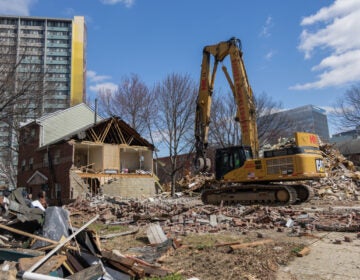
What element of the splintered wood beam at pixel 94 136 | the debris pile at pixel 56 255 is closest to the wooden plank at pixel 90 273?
the debris pile at pixel 56 255

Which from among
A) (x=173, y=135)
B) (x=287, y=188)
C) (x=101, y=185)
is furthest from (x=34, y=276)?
(x=173, y=135)

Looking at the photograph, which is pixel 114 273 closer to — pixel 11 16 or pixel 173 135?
pixel 173 135

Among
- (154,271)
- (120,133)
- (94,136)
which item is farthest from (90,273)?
(120,133)

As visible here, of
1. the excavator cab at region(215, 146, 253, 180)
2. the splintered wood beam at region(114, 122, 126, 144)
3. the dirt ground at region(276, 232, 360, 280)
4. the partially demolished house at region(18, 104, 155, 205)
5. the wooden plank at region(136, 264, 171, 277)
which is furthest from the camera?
the splintered wood beam at region(114, 122, 126, 144)

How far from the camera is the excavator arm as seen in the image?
1708cm

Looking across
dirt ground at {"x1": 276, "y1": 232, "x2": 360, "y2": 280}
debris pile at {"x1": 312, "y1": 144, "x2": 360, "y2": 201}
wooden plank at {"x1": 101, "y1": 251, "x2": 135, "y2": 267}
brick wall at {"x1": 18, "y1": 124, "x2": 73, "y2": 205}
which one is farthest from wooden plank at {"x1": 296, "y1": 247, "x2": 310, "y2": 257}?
brick wall at {"x1": 18, "y1": 124, "x2": 73, "y2": 205}

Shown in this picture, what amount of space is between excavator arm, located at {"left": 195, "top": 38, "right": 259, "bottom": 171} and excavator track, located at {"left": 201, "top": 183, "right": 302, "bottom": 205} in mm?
1674

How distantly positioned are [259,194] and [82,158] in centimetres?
2054

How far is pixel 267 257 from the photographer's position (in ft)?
21.2

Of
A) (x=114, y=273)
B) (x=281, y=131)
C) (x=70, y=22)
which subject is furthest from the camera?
(x=70, y=22)

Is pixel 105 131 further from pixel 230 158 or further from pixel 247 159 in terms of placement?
pixel 247 159

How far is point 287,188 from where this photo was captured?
1512 cm

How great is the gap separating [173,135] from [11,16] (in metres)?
86.4

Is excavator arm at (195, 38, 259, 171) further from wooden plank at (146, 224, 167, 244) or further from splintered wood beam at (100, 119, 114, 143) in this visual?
splintered wood beam at (100, 119, 114, 143)
